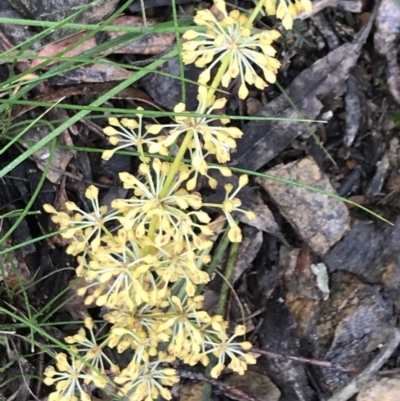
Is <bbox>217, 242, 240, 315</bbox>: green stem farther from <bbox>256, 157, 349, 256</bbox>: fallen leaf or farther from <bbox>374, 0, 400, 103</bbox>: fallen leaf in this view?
<bbox>374, 0, 400, 103</bbox>: fallen leaf

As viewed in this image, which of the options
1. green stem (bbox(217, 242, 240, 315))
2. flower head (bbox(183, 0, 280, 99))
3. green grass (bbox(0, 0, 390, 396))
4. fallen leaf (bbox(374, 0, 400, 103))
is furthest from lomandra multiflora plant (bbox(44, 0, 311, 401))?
fallen leaf (bbox(374, 0, 400, 103))

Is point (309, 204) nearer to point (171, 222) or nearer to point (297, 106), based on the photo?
point (297, 106)

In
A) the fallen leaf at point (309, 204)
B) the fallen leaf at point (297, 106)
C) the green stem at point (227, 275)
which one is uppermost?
the fallen leaf at point (297, 106)

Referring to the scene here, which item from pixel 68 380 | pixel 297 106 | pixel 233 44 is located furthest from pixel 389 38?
pixel 68 380

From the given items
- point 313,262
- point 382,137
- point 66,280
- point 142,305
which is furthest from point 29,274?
point 382,137

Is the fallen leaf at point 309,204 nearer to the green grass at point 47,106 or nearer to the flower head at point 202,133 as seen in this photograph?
the green grass at point 47,106

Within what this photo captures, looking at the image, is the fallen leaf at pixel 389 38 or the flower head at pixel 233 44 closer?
the flower head at pixel 233 44

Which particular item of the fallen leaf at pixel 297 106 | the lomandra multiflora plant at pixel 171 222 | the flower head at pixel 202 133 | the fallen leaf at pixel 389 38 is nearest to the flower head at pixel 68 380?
the lomandra multiflora plant at pixel 171 222

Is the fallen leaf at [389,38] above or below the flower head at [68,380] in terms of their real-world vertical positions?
above

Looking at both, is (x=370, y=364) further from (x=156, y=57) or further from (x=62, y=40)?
(x=62, y=40)

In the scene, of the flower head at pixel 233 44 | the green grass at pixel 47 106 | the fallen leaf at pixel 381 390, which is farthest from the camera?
the fallen leaf at pixel 381 390

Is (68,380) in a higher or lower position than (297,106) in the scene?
lower
